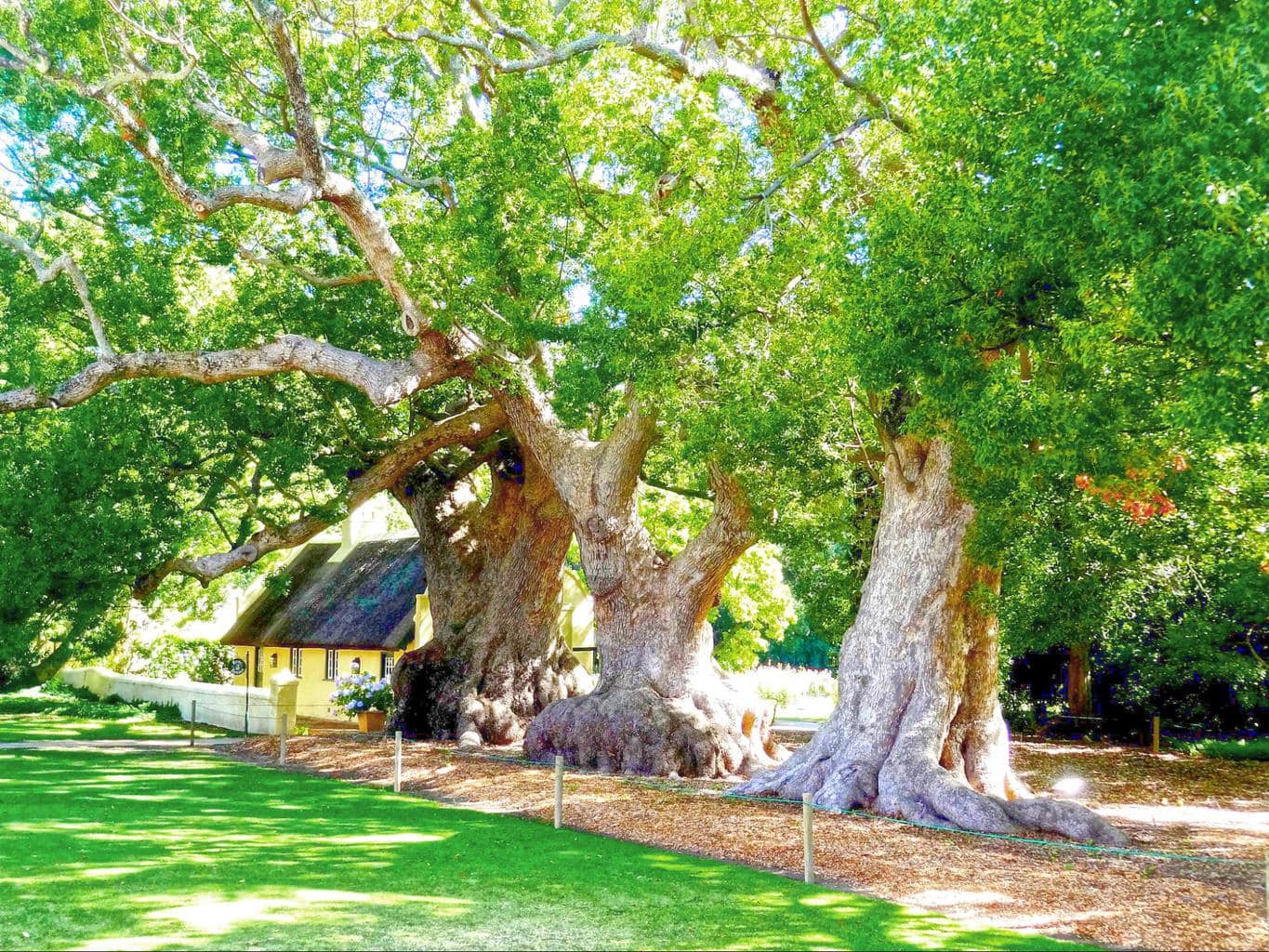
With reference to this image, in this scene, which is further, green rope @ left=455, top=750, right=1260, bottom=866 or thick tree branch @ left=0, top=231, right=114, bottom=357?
thick tree branch @ left=0, top=231, right=114, bottom=357

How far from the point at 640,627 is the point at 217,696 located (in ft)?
51.6

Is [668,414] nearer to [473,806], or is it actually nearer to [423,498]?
[473,806]

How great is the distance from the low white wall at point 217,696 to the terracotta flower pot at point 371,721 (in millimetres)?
1708

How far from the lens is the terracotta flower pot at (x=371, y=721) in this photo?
2836 cm

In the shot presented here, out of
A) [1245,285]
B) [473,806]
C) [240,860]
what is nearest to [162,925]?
[240,860]

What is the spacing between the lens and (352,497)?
935 inches

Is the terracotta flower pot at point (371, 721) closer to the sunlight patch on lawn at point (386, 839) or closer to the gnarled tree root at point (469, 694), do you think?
the gnarled tree root at point (469, 694)

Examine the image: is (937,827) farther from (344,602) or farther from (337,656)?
(337,656)

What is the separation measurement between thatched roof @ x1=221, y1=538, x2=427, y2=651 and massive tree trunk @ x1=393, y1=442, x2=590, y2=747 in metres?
5.25

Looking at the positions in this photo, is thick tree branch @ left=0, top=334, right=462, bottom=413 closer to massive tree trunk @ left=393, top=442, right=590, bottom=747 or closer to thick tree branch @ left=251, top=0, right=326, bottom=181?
thick tree branch @ left=251, top=0, right=326, bottom=181

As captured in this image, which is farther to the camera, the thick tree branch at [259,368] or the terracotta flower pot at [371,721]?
the terracotta flower pot at [371,721]

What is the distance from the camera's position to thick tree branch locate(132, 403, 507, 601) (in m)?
22.7

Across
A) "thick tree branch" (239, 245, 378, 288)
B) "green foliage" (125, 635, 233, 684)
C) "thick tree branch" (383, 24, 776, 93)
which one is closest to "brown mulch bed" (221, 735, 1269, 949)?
"thick tree branch" (239, 245, 378, 288)

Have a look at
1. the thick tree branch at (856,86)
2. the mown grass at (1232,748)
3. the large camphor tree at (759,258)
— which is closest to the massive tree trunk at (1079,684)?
the mown grass at (1232,748)
